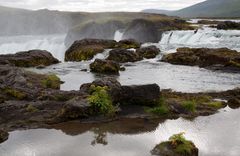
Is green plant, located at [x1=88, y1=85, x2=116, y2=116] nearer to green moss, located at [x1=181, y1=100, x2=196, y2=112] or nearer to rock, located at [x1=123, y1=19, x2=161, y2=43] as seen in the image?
green moss, located at [x1=181, y1=100, x2=196, y2=112]

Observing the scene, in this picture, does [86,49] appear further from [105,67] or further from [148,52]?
[105,67]

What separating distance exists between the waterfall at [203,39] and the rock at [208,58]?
9326 millimetres

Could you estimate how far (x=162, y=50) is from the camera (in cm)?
6178

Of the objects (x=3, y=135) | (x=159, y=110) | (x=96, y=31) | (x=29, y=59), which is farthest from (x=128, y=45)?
(x=3, y=135)

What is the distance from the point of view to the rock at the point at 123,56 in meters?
54.3

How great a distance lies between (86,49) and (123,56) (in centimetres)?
816

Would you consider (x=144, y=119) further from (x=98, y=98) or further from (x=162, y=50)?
(x=162, y=50)

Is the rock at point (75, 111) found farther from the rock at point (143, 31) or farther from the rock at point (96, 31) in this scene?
the rock at point (96, 31)

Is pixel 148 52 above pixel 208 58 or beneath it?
beneath

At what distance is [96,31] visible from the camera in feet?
333

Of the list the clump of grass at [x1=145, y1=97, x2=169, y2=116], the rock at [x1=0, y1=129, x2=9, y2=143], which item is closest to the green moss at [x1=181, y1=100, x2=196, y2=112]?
the clump of grass at [x1=145, y1=97, x2=169, y2=116]

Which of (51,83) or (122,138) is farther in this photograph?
(51,83)

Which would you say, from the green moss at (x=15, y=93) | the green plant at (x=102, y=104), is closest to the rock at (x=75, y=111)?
the green plant at (x=102, y=104)

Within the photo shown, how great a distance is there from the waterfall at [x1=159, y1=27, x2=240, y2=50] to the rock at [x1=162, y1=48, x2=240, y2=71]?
9.33 meters
